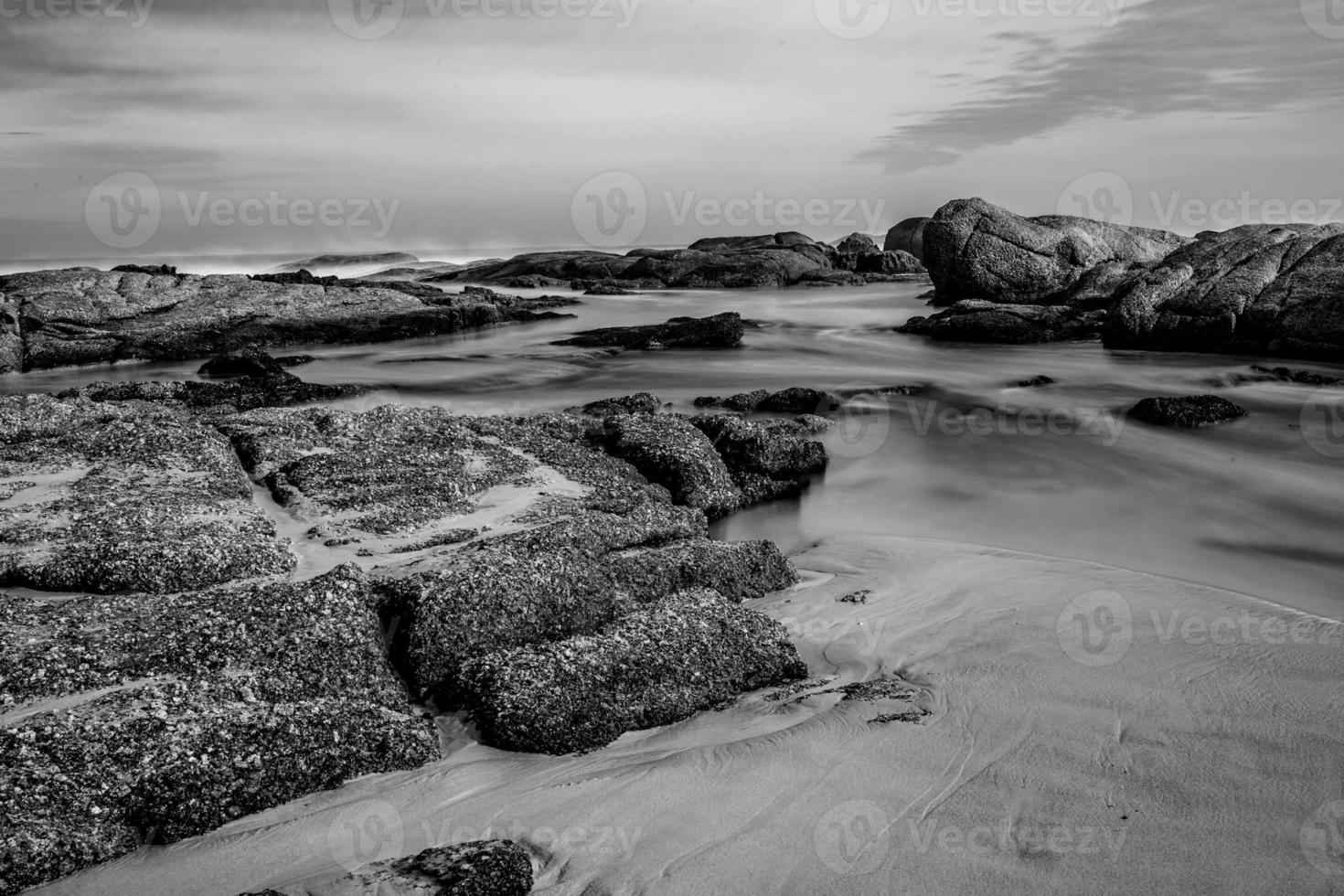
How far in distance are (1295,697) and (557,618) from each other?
3.79 metres

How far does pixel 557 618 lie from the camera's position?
5059 mm

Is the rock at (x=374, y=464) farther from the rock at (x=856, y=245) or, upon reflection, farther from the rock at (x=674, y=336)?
the rock at (x=856, y=245)

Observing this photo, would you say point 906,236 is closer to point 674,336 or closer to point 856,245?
point 856,245

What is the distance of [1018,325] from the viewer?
19.6 meters

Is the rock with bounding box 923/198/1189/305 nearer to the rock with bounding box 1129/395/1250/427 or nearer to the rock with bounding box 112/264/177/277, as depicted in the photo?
the rock with bounding box 1129/395/1250/427

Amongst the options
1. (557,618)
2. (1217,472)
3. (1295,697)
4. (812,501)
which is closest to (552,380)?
(812,501)

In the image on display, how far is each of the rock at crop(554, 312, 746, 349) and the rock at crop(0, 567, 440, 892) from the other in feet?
47.2

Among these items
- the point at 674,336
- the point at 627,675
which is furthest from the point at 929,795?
the point at 674,336

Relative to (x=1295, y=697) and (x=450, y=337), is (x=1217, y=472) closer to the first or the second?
(x=1295, y=697)

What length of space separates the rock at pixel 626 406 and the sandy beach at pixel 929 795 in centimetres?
640

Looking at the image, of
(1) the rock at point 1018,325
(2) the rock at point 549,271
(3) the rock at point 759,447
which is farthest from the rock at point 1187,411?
(2) the rock at point 549,271

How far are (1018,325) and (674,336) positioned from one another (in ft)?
23.8

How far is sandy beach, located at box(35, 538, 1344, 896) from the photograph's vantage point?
345 centimetres

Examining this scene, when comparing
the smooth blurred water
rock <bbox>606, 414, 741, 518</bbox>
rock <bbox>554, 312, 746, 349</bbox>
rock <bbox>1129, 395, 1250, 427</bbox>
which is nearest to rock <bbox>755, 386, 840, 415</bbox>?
the smooth blurred water
